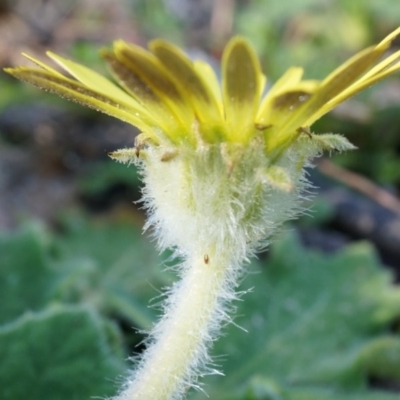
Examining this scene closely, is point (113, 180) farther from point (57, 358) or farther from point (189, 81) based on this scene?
point (189, 81)

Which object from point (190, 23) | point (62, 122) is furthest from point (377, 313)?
point (190, 23)

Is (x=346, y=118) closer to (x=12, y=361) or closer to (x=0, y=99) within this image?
(x=0, y=99)

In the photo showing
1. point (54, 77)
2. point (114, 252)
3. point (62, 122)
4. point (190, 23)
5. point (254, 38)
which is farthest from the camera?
point (190, 23)

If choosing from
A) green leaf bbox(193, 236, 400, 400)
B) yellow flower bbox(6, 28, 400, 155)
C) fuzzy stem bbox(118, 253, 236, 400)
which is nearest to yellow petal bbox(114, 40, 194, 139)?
yellow flower bbox(6, 28, 400, 155)

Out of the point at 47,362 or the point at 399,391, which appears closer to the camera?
the point at 47,362

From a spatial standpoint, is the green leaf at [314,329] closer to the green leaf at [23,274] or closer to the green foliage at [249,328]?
the green foliage at [249,328]

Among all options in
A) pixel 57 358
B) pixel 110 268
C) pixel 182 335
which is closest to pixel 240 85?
pixel 182 335
